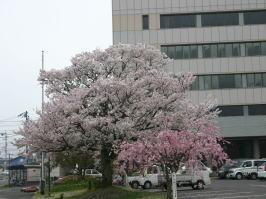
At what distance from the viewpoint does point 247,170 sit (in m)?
49.7

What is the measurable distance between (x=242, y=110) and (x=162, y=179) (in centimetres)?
2944

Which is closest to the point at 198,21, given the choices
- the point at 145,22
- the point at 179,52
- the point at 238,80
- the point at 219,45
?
the point at 219,45

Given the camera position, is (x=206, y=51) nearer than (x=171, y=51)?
No

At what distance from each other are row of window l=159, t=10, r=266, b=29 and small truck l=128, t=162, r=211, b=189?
29.1m

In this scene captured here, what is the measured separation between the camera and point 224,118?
63219mm

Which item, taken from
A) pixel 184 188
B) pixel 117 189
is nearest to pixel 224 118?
pixel 184 188

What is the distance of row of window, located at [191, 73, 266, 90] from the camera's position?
64.0 meters

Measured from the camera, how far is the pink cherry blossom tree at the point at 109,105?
30.6 m

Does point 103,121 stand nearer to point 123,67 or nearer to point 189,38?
point 123,67

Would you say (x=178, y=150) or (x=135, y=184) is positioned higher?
(x=178, y=150)

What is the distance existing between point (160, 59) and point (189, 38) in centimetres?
3012

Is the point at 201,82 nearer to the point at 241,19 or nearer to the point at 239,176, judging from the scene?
the point at 241,19

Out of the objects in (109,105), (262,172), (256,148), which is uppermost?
(109,105)

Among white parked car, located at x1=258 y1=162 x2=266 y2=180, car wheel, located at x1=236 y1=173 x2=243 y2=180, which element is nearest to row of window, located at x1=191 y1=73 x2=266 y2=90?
car wheel, located at x1=236 y1=173 x2=243 y2=180
